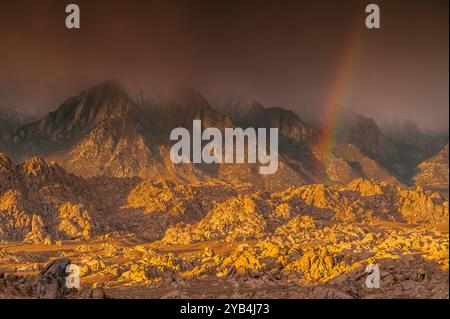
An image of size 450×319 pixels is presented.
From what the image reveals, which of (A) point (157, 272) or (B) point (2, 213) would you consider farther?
(B) point (2, 213)

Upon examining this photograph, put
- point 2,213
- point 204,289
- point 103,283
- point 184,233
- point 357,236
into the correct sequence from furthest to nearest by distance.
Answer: point 2,213, point 184,233, point 357,236, point 103,283, point 204,289

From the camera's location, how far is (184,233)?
18550 cm

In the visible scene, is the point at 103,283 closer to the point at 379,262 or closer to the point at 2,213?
the point at 379,262
